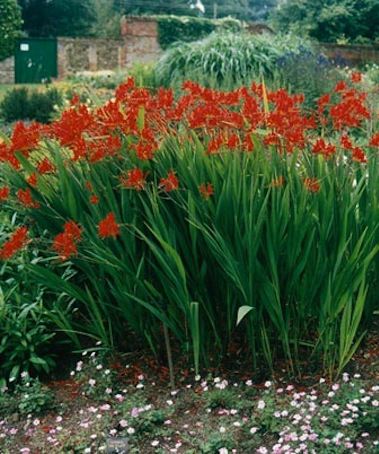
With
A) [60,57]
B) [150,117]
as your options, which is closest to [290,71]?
[150,117]

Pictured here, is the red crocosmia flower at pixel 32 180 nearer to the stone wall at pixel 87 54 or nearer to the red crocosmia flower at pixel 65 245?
the red crocosmia flower at pixel 65 245

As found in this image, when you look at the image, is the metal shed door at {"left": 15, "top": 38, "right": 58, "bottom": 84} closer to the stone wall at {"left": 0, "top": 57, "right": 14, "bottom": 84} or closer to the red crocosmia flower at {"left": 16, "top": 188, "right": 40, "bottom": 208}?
the stone wall at {"left": 0, "top": 57, "right": 14, "bottom": 84}

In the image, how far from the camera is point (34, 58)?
27906 millimetres

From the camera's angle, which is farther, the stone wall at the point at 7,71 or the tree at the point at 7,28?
the stone wall at the point at 7,71

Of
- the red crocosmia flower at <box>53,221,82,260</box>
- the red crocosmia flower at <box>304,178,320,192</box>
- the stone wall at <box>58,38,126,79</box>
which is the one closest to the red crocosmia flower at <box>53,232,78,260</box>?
the red crocosmia flower at <box>53,221,82,260</box>

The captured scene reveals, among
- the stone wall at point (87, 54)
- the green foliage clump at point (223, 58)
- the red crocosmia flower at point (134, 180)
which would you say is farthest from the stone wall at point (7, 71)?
the red crocosmia flower at point (134, 180)

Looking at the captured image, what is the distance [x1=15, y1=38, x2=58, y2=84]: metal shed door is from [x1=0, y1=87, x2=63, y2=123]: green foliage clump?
16234 mm

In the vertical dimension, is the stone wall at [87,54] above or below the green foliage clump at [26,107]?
above

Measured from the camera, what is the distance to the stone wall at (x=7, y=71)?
90.1 ft

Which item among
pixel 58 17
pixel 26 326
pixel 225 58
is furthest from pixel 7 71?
pixel 26 326

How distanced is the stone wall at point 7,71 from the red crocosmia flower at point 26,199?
84.8ft

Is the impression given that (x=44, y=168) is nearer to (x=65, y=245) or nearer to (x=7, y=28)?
(x=65, y=245)

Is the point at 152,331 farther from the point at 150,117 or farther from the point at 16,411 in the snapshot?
the point at 150,117

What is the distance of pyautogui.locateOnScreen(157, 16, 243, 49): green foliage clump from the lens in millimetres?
26500
